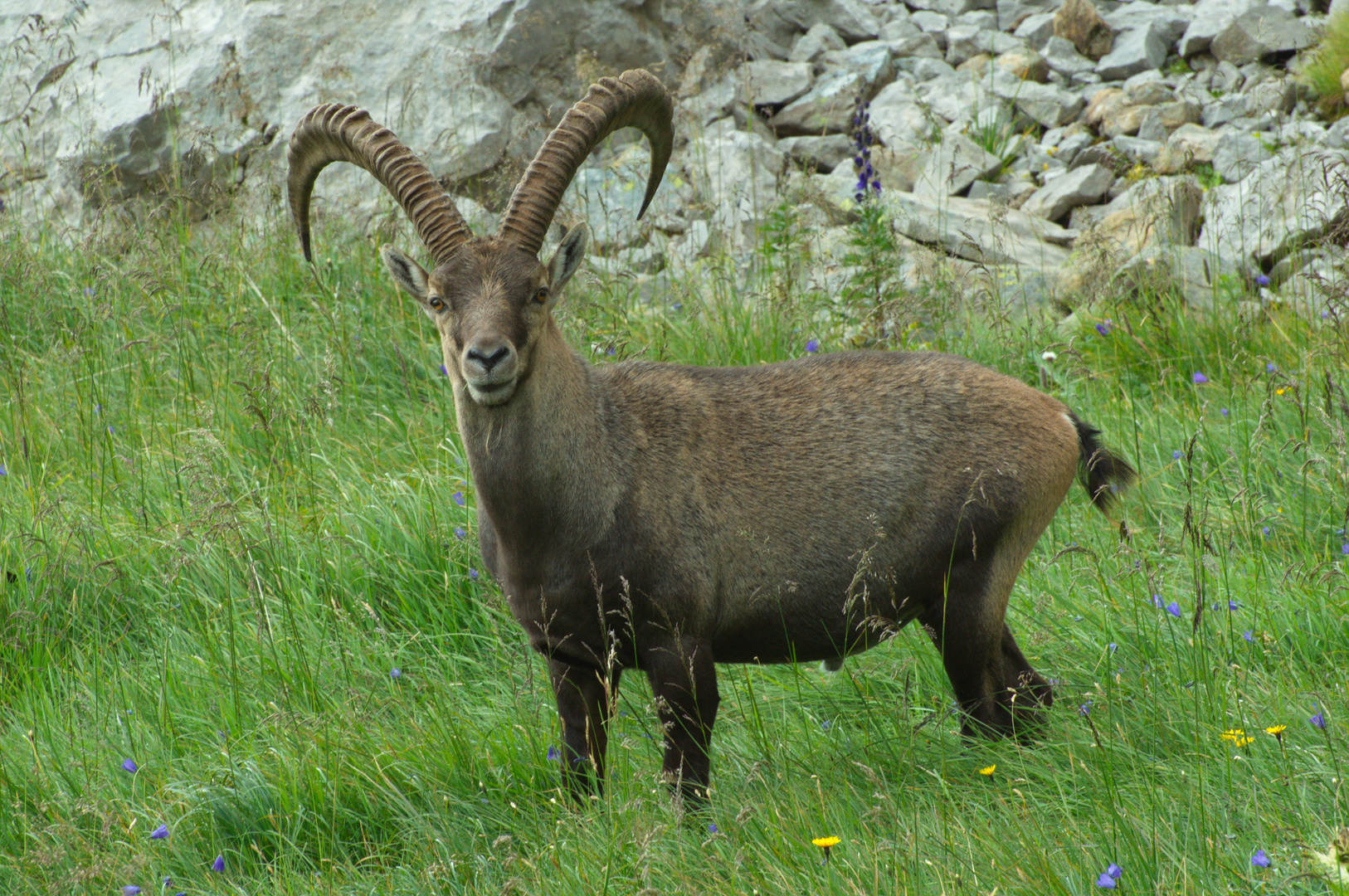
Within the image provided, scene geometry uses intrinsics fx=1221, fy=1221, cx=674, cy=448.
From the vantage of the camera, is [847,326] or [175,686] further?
[847,326]

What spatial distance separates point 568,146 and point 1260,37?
29.0ft

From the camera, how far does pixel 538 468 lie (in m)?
3.73

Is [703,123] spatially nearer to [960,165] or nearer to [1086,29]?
[960,165]

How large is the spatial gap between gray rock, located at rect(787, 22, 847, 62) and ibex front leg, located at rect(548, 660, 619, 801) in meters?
8.82

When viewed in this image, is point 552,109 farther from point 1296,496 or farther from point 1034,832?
point 1034,832

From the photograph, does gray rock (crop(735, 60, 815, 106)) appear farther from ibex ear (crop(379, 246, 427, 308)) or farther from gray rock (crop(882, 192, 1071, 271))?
ibex ear (crop(379, 246, 427, 308))

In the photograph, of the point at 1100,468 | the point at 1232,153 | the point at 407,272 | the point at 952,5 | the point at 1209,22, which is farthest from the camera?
the point at 952,5

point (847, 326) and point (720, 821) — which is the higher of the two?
point (847, 326)

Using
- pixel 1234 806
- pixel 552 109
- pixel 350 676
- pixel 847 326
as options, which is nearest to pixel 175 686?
pixel 350 676

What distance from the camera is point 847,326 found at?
676 cm

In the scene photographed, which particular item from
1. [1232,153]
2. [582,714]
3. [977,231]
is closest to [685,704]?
[582,714]

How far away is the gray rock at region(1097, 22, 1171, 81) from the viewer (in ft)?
35.7

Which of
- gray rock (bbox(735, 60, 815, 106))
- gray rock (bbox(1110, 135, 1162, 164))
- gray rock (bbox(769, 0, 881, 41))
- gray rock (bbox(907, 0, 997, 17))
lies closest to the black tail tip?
gray rock (bbox(1110, 135, 1162, 164))

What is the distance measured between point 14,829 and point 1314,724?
3638 mm
